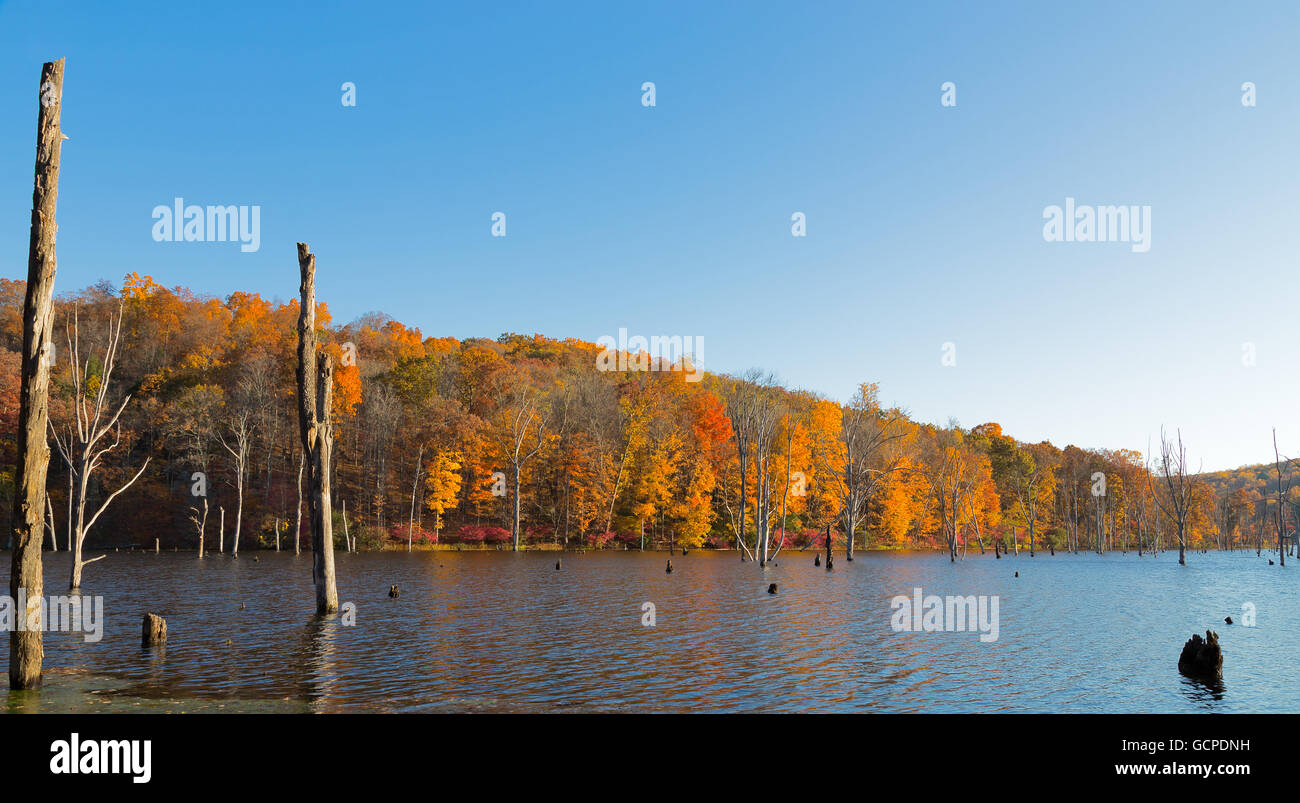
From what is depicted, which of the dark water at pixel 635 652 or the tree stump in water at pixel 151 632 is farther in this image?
the tree stump in water at pixel 151 632

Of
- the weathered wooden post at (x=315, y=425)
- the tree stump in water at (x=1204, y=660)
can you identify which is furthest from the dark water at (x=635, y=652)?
the weathered wooden post at (x=315, y=425)

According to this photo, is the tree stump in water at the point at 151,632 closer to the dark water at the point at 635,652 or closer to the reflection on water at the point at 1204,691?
the dark water at the point at 635,652

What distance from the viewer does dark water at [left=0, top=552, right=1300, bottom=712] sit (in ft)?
48.6

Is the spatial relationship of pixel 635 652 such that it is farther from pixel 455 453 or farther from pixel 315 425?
pixel 455 453

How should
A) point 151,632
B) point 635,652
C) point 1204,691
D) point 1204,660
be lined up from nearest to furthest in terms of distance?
point 1204,691
point 1204,660
point 151,632
point 635,652

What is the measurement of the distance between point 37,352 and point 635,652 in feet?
48.0

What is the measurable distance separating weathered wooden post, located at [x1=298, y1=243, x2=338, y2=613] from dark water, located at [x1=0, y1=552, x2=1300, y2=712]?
1876 mm

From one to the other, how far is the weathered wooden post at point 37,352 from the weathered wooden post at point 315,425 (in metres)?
10.3

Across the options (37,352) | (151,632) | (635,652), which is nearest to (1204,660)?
(635,652)

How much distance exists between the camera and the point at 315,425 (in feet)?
78.9

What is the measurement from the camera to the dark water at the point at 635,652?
48.6 feet
